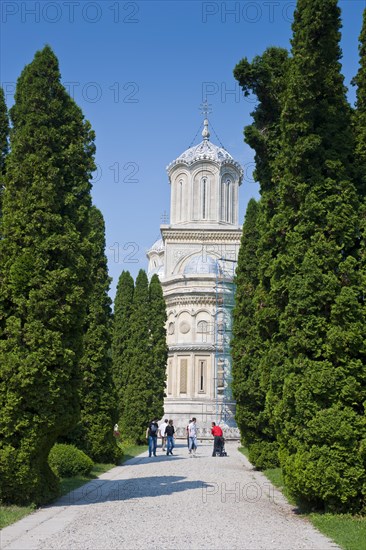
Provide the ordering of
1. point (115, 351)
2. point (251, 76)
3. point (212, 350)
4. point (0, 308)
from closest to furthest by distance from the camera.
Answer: point (0, 308), point (251, 76), point (115, 351), point (212, 350)

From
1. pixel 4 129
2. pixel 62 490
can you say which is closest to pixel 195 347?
pixel 62 490

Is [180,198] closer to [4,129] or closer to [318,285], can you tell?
[4,129]

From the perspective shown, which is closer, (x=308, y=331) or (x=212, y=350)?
(x=308, y=331)

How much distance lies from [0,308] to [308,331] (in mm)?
5269

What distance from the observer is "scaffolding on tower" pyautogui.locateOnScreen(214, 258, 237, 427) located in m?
43.8

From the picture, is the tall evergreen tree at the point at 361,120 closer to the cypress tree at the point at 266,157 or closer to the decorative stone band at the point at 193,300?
the cypress tree at the point at 266,157

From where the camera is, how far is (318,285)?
11.2 m

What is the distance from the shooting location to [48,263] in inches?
498

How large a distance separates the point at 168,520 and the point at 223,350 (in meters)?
34.2

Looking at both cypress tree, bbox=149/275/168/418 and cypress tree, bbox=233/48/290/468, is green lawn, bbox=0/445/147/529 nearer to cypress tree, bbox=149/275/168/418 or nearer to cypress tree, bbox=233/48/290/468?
cypress tree, bbox=233/48/290/468

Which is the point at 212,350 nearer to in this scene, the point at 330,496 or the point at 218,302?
the point at 218,302

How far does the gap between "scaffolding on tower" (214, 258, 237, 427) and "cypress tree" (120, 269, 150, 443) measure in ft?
28.5

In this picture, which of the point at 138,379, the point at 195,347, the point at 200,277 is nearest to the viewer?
the point at 138,379

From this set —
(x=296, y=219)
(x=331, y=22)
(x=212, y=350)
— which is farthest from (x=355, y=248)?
(x=212, y=350)
